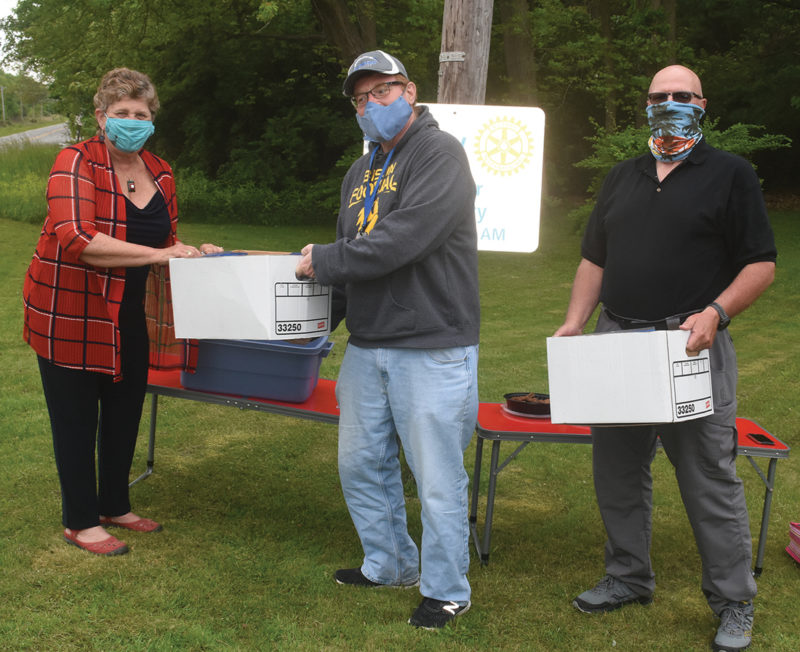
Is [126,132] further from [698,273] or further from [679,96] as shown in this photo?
[698,273]

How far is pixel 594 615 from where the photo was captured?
329 cm

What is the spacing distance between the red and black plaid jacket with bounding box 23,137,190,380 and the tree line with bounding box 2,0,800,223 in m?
10.9

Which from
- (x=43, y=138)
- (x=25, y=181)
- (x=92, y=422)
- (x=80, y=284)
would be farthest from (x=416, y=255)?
(x=43, y=138)

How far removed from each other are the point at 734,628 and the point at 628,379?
1.07 m

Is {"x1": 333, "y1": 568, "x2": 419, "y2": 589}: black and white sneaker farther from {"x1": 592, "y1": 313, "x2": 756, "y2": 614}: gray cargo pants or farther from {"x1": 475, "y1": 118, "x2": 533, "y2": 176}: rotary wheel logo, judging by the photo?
{"x1": 475, "y1": 118, "x2": 533, "y2": 176}: rotary wheel logo

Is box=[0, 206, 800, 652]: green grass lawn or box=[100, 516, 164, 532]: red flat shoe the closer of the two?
box=[0, 206, 800, 652]: green grass lawn

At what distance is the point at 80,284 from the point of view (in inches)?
134

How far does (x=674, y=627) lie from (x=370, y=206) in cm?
196

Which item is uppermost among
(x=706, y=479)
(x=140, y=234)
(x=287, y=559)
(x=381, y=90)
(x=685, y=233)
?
(x=381, y=90)

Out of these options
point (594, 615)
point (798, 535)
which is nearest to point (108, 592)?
point (594, 615)

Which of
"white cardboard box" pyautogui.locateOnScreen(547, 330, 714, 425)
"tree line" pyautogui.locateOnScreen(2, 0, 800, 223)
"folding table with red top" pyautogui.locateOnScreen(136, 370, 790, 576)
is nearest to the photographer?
"white cardboard box" pyautogui.locateOnScreen(547, 330, 714, 425)

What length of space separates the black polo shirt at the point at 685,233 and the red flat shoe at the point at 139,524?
2.34 m

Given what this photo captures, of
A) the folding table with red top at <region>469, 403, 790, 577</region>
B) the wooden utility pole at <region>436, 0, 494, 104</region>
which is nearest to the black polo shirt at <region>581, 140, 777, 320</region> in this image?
the folding table with red top at <region>469, 403, 790, 577</region>

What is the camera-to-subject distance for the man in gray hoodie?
9.25 ft
